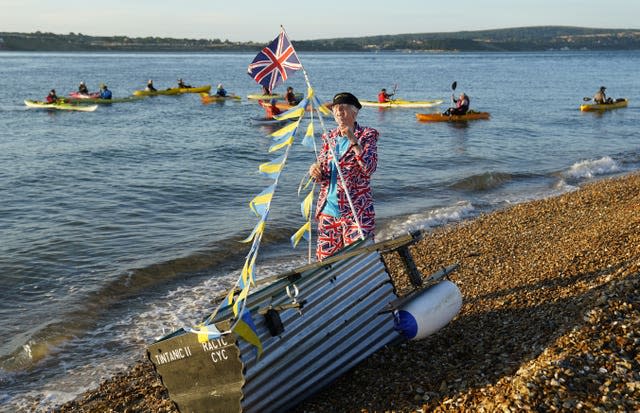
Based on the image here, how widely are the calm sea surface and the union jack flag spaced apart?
12.6ft

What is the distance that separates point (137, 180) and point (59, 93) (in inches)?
1362

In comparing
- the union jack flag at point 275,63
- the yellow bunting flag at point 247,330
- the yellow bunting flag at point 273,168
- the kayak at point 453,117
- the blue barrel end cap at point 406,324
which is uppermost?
the union jack flag at point 275,63

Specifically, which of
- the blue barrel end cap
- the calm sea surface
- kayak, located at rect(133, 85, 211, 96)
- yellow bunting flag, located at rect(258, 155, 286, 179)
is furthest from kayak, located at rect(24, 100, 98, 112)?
the blue barrel end cap

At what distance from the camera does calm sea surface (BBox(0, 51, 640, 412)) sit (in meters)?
8.43

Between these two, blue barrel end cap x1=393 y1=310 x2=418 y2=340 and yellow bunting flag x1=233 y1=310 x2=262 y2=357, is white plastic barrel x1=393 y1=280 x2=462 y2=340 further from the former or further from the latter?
yellow bunting flag x1=233 y1=310 x2=262 y2=357

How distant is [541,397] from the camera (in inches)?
157

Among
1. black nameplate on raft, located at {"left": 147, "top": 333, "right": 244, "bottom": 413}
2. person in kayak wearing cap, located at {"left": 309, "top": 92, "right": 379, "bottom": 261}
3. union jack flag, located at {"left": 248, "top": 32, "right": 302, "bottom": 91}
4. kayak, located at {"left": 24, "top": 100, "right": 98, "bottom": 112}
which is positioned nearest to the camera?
black nameplate on raft, located at {"left": 147, "top": 333, "right": 244, "bottom": 413}

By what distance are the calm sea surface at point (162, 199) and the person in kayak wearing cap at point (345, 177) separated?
10.4 ft

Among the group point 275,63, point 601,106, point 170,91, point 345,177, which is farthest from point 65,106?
point 345,177

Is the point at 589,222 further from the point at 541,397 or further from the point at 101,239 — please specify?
the point at 101,239

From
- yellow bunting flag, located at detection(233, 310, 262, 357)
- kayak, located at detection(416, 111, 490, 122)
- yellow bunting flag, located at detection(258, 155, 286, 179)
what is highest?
yellow bunting flag, located at detection(258, 155, 286, 179)

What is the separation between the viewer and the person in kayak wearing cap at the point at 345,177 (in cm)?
579

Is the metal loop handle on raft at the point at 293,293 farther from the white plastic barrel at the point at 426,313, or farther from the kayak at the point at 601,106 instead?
the kayak at the point at 601,106

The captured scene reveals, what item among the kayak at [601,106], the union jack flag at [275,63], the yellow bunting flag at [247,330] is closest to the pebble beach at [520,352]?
the yellow bunting flag at [247,330]
